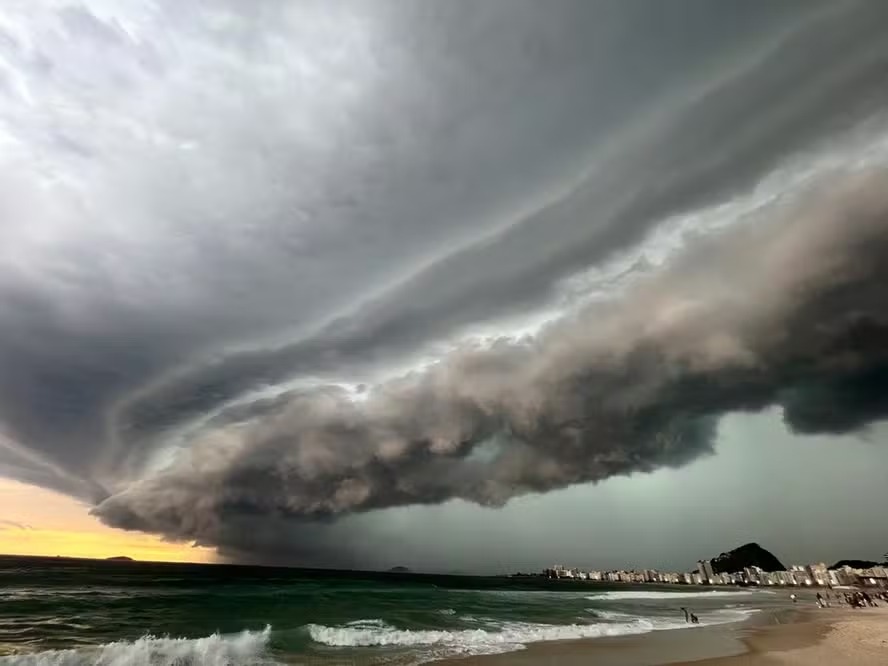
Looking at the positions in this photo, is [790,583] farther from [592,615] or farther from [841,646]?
[841,646]

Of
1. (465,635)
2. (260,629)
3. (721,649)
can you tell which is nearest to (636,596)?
(721,649)

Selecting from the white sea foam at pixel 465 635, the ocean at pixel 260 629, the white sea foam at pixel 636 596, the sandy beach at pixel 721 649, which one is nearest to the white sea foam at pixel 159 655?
the ocean at pixel 260 629

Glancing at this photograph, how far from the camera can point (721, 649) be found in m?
27.4

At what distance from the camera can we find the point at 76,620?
3584 cm

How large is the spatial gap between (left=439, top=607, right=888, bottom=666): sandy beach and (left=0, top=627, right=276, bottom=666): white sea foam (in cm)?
1015

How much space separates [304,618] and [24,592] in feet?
135

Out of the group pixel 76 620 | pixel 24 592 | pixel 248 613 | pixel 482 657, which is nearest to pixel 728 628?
pixel 482 657

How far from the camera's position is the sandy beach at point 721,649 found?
22.5m

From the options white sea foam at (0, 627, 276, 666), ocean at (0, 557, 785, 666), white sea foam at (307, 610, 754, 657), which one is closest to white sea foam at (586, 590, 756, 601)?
ocean at (0, 557, 785, 666)

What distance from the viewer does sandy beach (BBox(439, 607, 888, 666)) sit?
22.5 meters

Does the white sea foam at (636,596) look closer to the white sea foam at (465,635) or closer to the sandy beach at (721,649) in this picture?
the white sea foam at (465,635)

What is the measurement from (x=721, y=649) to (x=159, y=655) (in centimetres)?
2952

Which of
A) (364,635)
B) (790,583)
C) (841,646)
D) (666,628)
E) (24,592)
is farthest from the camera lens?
(790,583)

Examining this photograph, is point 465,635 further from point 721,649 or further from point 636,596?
point 636,596
